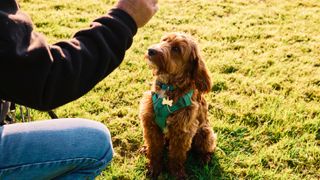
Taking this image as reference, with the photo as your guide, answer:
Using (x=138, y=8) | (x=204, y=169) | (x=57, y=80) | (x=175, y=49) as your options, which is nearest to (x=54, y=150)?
(x=57, y=80)

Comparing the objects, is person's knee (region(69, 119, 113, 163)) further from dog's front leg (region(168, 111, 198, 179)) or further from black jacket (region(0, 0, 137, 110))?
dog's front leg (region(168, 111, 198, 179))

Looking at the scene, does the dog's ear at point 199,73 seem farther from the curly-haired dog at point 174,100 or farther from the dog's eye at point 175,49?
the dog's eye at point 175,49

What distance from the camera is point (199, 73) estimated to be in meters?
3.69

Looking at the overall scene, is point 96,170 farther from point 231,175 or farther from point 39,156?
point 231,175

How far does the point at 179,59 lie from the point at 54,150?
1.58 meters

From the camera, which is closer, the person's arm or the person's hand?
the person's arm

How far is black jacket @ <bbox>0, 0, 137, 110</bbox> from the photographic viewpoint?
173cm

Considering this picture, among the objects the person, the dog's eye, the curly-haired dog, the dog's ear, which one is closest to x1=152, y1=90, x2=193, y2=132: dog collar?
the curly-haired dog

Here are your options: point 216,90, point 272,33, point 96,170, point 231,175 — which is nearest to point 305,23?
point 272,33

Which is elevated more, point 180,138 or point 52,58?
point 52,58

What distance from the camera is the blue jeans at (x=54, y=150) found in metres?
2.25

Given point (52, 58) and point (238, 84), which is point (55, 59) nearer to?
point (52, 58)

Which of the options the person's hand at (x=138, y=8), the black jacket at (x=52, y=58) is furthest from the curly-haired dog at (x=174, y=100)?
the black jacket at (x=52, y=58)

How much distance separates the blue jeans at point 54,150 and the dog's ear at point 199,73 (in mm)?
1336
